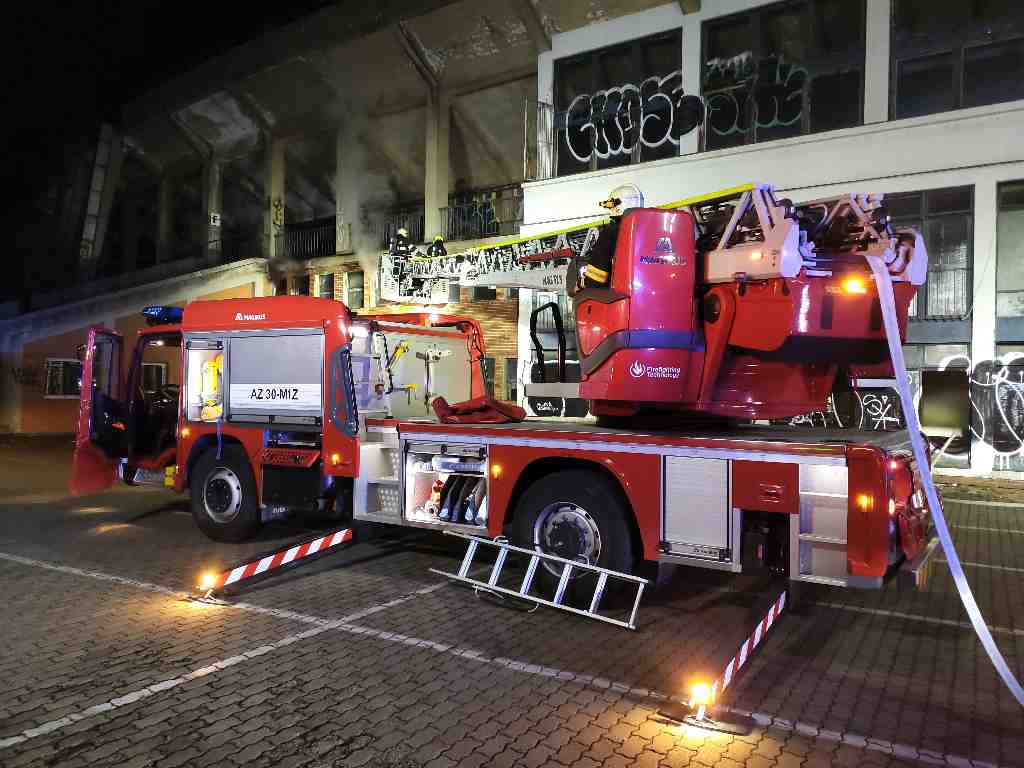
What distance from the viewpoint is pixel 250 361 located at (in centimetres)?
845

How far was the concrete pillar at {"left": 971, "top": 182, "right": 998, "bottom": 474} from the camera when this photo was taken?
46.0ft

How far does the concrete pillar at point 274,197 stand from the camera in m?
25.6

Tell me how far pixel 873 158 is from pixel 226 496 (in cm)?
1311

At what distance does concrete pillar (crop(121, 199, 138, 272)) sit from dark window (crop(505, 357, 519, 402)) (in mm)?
22158

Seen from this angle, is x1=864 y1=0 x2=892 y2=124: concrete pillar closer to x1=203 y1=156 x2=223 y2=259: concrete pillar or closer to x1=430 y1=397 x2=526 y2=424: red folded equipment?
x1=430 y1=397 x2=526 y2=424: red folded equipment

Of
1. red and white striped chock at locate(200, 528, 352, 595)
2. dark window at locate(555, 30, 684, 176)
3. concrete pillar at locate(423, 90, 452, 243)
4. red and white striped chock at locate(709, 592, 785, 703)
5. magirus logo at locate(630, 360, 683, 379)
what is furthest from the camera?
concrete pillar at locate(423, 90, 452, 243)

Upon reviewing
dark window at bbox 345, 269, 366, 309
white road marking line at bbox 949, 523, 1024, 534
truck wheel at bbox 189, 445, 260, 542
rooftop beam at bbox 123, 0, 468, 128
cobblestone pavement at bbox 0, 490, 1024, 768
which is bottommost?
cobblestone pavement at bbox 0, 490, 1024, 768

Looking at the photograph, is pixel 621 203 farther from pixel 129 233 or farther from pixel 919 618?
pixel 129 233

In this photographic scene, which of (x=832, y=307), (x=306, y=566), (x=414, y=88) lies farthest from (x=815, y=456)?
(x=414, y=88)

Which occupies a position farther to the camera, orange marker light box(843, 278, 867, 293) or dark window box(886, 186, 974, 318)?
dark window box(886, 186, 974, 318)

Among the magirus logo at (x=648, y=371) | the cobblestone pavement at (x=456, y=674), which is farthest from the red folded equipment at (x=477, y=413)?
the magirus logo at (x=648, y=371)

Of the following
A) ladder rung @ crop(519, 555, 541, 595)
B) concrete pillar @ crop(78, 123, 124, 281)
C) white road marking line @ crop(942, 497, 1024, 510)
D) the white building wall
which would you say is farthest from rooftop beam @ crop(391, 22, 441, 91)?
ladder rung @ crop(519, 555, 541, 595)

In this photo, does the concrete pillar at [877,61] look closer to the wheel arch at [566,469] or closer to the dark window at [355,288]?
the wheel arch at [566,469]

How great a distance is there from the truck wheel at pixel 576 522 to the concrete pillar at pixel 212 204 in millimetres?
24311
